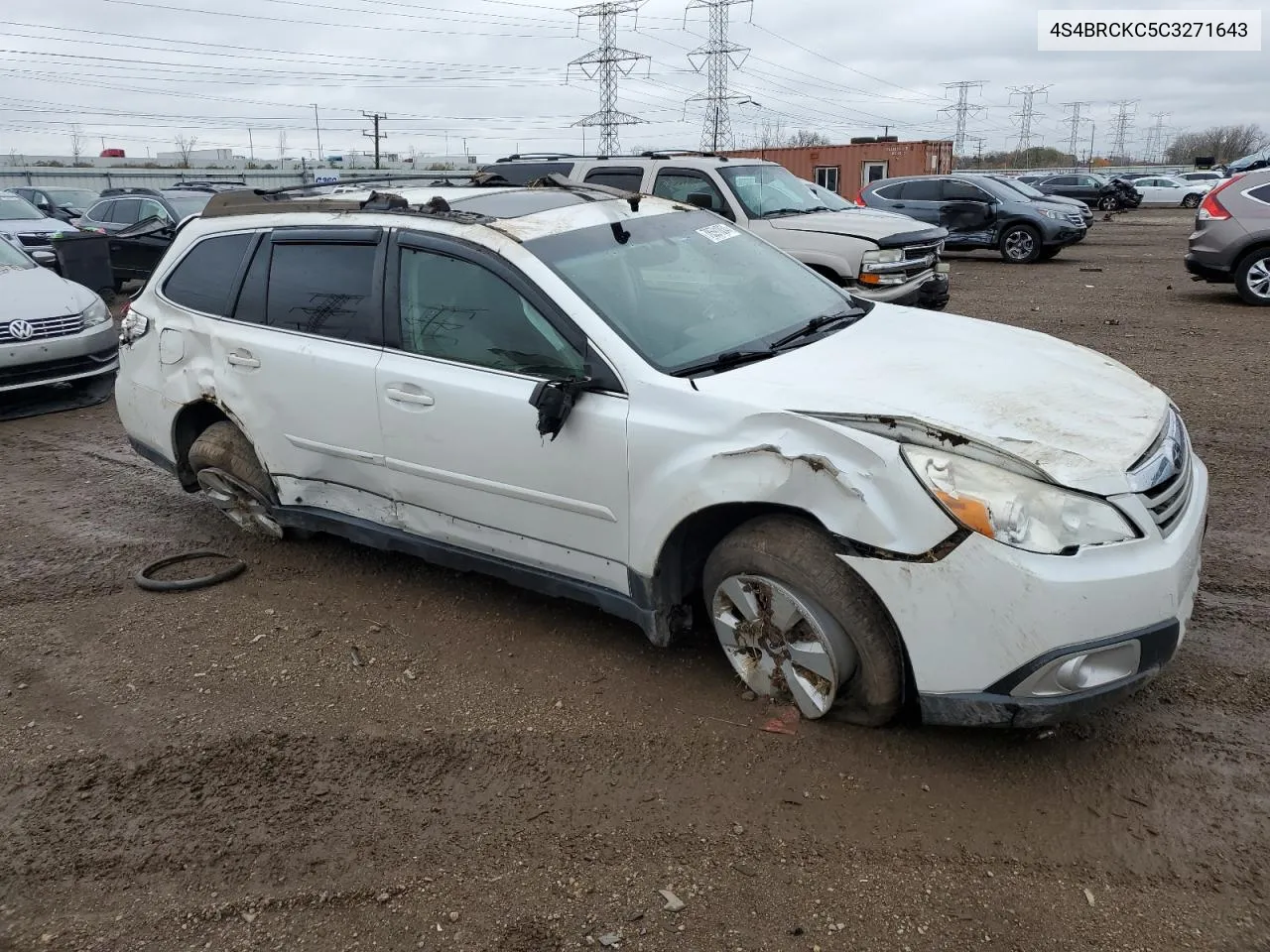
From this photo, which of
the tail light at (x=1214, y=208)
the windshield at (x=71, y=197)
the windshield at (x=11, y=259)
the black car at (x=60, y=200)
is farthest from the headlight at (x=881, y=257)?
the windshield at (x=71, y=197)

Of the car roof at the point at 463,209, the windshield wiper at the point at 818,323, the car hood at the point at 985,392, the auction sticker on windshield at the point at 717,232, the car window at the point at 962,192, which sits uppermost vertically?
the car window at the point at 962,192

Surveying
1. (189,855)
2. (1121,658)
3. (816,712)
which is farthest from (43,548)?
(1121,658)

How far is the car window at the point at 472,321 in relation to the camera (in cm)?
365

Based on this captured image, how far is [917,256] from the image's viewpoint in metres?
10.5

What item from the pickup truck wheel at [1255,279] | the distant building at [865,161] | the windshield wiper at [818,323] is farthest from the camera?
the distant building at [865,161]

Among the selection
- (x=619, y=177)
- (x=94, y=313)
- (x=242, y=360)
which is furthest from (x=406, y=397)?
(x=619, y=177)

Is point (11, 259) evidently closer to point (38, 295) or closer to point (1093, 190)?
point (38, 295)

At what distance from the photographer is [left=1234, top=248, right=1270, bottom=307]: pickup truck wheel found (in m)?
11.9

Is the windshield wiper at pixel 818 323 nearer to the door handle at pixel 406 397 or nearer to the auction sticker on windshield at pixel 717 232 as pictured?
the auction sticker on windshield at pixel 717 232

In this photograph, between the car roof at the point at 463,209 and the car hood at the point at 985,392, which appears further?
the car roof at the point at 463,209

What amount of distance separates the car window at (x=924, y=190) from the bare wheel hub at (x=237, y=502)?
17005 millimetres

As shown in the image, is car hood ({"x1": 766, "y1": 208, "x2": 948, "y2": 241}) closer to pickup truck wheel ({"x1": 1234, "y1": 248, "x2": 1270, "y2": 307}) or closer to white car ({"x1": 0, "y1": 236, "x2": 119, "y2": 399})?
pickup truck wheel ({"x1": 1234, "y1": 248, "x2": 1270, "y2": 307})

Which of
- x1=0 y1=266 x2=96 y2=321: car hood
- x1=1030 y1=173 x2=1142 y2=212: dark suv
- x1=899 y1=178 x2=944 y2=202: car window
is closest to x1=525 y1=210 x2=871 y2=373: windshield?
x1=0 y1=266 x2=96 y2=321: car hood

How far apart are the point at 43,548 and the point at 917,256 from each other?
8.57m
